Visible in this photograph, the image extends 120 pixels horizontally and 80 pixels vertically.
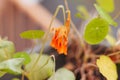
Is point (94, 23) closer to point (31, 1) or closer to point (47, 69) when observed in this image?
point (47, 69)

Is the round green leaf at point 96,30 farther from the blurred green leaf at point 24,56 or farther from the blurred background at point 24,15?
the blurred background at point 24,15

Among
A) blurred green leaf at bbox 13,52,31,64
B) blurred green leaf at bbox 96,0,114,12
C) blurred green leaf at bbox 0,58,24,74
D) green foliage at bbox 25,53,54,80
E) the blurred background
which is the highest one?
blurred green leaf at bbox 96,0,114,12

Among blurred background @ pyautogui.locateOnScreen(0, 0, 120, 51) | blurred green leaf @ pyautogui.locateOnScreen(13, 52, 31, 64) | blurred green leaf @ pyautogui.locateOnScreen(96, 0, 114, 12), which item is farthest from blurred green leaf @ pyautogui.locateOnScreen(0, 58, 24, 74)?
blurred background @ pyautogui.locateOnScreen(0, 0, 120, 51)

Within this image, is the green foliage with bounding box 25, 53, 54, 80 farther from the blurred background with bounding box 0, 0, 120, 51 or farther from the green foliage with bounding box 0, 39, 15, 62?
the blurred background with bounding box 0, 0, 120, 51

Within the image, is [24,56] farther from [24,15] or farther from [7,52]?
[24,15]

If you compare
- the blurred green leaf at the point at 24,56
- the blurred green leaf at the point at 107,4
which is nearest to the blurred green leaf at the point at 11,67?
the blurred green leaf at the point at 24,56

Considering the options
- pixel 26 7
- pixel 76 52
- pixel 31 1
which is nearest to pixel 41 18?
pixel 26 7
